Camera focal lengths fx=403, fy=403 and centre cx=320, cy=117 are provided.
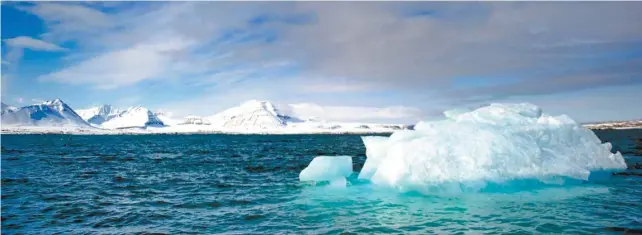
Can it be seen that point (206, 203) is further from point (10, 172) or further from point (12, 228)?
point (10, 172)

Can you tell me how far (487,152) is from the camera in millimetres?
18094

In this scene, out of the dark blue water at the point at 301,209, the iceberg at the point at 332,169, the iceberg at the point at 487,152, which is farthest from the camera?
the iceberg at the point at 332,169

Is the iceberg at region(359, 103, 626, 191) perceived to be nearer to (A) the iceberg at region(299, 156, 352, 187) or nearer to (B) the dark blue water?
(B) the dark blue water

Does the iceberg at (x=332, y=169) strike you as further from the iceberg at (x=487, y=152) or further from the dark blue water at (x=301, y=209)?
the iceberg at (x=487, y=152)

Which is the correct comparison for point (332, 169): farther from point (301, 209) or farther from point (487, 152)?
point (487, 152)

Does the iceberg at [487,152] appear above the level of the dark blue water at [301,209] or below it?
above

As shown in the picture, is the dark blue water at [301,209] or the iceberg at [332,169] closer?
the dark blue water at [301,209]

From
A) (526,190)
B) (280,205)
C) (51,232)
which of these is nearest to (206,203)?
(280,205)

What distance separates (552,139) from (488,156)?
20.5 feet

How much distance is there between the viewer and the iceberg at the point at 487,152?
17.6 meters

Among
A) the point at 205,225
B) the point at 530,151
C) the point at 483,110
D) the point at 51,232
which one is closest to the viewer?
the point at 51,232

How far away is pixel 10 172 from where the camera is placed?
29.5m

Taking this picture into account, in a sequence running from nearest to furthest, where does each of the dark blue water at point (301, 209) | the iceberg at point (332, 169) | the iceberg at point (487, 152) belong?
the dark blue water at point (301, 209) < the iceberg at point (487, 152) < the iceberg at point (332, 169)

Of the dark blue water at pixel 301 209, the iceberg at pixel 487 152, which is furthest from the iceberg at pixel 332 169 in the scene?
the iceberg at pixel 487 152
